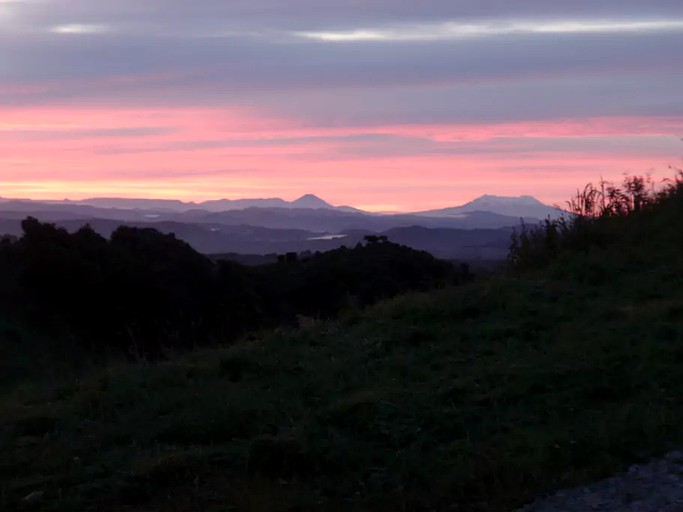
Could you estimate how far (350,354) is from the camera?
841 cm

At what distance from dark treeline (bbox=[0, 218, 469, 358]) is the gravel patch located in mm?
11912

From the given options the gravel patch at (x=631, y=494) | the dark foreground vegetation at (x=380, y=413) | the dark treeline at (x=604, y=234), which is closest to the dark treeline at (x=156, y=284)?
the dark treeline at (x=604, y=234)

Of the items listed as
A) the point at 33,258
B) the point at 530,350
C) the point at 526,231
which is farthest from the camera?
the point at 33,258

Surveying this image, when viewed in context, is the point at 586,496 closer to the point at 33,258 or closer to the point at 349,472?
the point at 349,472

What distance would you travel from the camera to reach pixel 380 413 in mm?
6559

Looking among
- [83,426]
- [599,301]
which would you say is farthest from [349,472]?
[599,301]

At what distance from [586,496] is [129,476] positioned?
2.64m

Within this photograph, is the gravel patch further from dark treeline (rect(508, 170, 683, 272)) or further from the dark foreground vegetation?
dark treeline (rect(508, 170, 683, 272))

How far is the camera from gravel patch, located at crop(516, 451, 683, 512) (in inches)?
203

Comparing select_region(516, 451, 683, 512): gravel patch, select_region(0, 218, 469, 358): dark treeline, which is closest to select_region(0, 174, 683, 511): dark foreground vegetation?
select_region(516, 451, 683, 512): gravel patch

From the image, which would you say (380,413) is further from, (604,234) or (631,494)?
(604,234)

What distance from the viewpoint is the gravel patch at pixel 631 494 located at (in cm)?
515

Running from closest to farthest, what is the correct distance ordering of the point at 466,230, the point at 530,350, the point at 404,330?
the point at 530,350 < the point at 404,330 < the point at 466,230

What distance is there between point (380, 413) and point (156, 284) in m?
14.5
